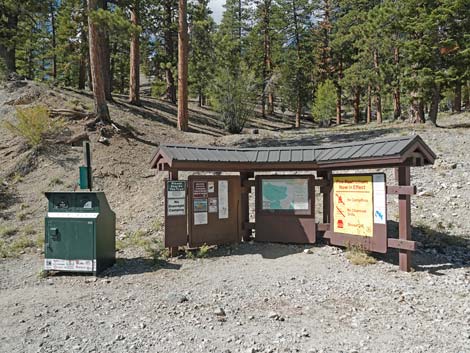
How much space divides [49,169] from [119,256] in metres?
6.79

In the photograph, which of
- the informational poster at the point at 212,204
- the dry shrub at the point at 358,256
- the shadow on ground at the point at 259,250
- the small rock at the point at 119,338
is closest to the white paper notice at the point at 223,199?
the informational poster at the point at 212,204

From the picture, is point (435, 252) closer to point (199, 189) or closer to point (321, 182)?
point (321, 182)

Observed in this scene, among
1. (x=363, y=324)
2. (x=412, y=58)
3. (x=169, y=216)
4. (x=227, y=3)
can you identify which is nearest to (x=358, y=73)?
(x=412, y=58)

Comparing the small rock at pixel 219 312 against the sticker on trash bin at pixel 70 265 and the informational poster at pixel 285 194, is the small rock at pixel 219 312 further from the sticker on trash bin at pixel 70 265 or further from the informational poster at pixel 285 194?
the informational poster at pixel 285 194

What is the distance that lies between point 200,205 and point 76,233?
2.67 meters

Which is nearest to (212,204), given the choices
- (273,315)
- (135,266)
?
(135,266)

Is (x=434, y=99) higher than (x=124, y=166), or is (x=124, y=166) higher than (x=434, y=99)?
(x=434, y=99)

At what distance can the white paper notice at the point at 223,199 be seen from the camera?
30.0 feet

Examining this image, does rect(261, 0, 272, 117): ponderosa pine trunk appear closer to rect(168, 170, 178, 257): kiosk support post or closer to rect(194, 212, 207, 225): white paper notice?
rect(194, 212, 207, 225): white paper notice

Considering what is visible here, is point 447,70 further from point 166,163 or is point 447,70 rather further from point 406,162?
point 166,163

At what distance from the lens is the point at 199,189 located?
880cm

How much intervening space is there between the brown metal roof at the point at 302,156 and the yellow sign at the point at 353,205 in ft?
1.10

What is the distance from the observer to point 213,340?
4652 mm

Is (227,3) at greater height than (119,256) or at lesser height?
greater
